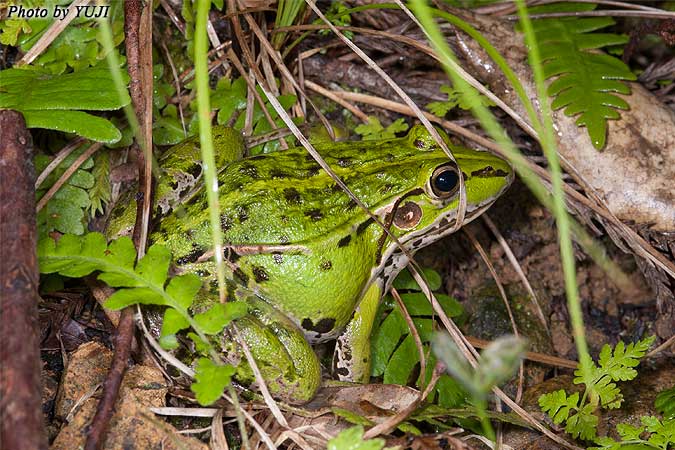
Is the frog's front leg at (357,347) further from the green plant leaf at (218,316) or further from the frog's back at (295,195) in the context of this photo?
the green plant leaf at (218,316)

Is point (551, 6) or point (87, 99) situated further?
point (551, 6)

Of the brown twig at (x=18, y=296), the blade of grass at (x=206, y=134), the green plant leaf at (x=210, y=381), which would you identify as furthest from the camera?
the green plant leaf at (x=210, y=381)

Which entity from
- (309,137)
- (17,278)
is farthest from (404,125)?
(17,278)

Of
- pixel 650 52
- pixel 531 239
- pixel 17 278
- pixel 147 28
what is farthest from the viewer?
pixel 650 52

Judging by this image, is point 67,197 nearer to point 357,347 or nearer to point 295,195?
point 295,195

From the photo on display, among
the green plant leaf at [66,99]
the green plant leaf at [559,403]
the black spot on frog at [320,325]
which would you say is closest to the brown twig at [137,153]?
the green plant leaf at [66,99]

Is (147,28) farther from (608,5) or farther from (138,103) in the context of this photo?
(608,5)

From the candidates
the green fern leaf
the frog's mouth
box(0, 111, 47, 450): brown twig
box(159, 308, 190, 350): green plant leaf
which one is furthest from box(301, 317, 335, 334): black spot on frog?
the green fern leaf
